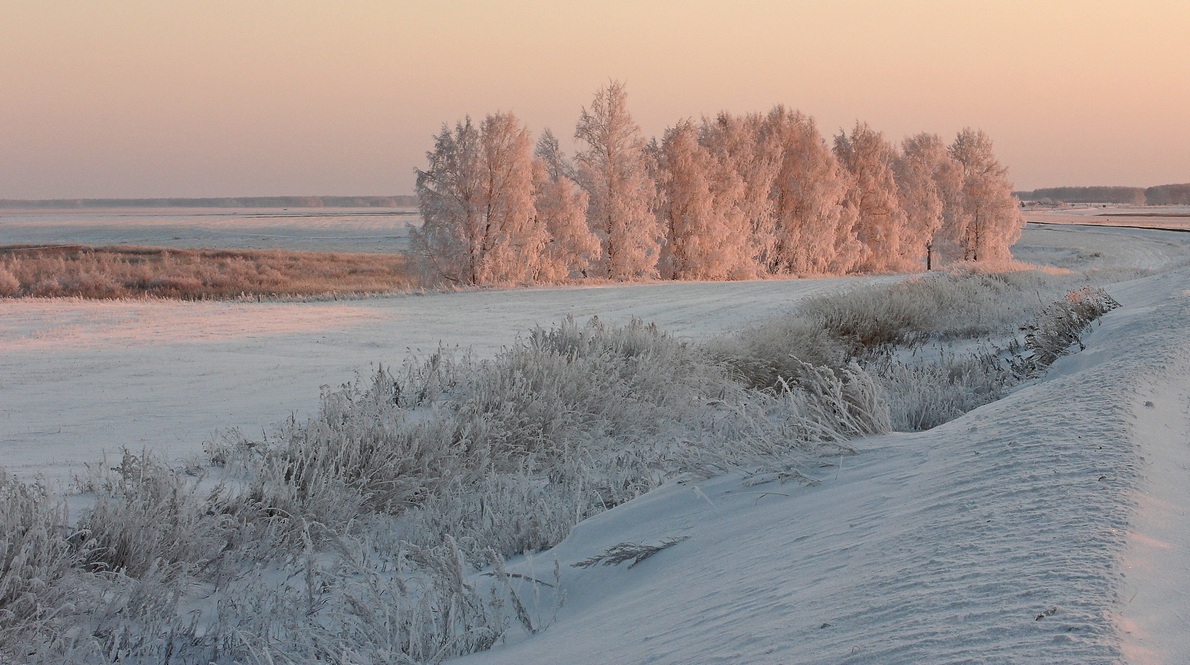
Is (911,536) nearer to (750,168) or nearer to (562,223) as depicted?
(562,223)

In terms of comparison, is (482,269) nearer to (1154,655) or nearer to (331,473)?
(331,473)

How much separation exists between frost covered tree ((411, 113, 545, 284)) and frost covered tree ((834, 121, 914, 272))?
1999cm

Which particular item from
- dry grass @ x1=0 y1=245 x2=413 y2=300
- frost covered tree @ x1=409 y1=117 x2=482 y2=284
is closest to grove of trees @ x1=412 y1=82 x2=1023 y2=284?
frost covered tree @ x1=409 y1=117 x2=482 y2=284

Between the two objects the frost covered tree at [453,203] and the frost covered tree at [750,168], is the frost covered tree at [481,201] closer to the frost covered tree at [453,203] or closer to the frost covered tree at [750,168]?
the frost covered tree at [453,203]

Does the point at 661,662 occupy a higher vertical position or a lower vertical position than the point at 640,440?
higher

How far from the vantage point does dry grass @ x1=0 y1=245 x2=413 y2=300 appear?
2780cm

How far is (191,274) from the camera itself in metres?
35.2

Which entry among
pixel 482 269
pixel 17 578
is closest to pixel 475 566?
pixel 17 578

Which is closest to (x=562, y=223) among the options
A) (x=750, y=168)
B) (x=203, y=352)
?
(x=750, y=168)

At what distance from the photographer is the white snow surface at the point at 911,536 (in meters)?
1.71

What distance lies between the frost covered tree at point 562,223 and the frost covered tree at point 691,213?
144 inches

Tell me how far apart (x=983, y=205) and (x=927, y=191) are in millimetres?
2847

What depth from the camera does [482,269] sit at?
27.7 metres

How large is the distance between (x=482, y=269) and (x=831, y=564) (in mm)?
25848
